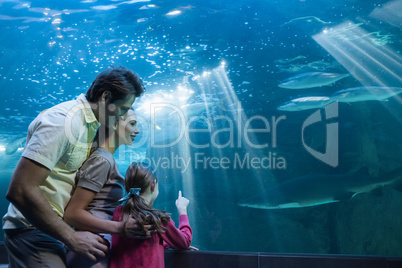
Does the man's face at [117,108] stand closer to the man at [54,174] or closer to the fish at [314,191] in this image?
the man at [54,174]

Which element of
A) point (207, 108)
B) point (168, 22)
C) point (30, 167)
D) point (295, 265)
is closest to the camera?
point (30, 167)

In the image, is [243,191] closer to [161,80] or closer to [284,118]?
[284,118]

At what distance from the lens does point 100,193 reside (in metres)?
1.82

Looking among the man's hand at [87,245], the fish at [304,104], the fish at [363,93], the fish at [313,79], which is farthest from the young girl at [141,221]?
the fish at [363,93]

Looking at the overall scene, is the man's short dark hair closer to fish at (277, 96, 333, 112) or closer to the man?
the man

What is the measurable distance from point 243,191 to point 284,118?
420 centimetres

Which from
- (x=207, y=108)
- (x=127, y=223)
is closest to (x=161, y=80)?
(x=207, y=108)

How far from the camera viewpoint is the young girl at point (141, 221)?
6.07 feet

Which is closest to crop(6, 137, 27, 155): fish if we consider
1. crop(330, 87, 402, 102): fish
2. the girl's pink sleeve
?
crop(330, 87, 402, 102): fish

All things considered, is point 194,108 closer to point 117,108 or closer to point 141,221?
point 117,108

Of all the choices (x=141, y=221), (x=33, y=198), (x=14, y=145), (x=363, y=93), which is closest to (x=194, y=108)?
(x=363, y=93)

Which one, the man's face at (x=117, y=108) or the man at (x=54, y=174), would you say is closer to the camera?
the man at (x=54, y=174)

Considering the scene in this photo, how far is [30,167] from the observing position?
1.33m

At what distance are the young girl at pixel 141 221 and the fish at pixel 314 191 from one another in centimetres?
830
